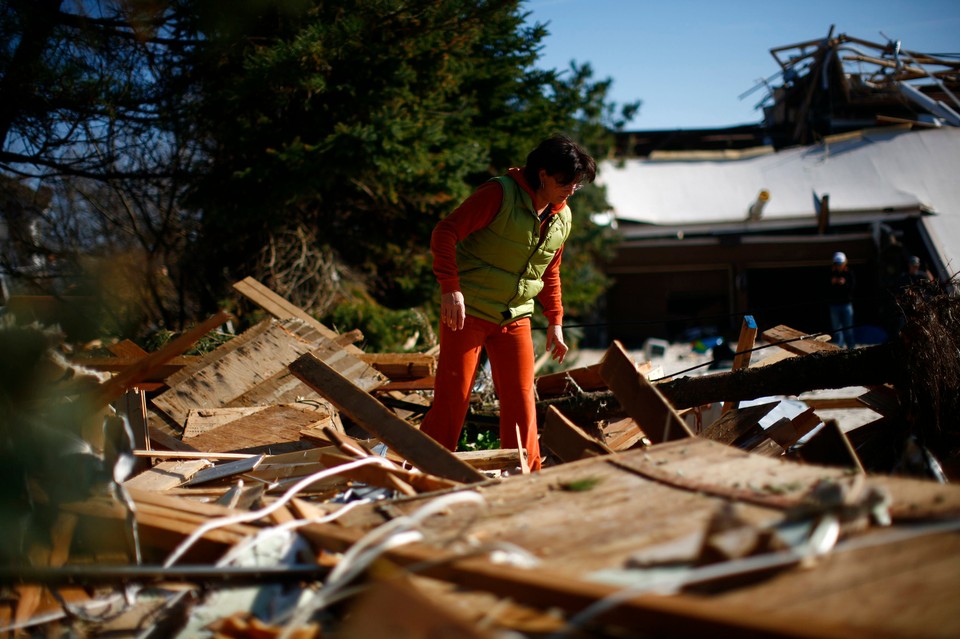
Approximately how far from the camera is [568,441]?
9.75 ft

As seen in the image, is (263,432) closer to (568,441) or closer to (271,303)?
(568,441)

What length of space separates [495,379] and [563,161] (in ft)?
3.99

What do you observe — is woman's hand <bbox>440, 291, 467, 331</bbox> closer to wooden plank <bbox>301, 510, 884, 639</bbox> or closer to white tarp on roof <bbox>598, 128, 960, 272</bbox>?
wooden plank <bbox>301, 510, 884, 639</bbox>

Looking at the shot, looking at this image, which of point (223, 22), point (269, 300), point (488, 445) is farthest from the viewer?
point (269, 300)

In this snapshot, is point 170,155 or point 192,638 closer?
point 192,638

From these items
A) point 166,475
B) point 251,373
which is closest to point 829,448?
point 166,475

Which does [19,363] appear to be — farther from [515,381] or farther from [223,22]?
[223,22]

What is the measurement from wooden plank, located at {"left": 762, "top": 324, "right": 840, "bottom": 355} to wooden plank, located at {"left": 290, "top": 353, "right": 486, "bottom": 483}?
10.4 ft

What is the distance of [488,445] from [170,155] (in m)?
4.99

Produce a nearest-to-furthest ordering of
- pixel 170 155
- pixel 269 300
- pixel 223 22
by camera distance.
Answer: pixel 223 22, pixel 269 300, pixel 170 155

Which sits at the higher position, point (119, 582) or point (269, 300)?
point (269, 300)

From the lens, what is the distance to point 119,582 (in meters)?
1.94

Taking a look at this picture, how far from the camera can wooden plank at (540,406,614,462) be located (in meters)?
2.88

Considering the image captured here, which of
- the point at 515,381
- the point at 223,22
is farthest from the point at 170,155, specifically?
the point at 515,381
